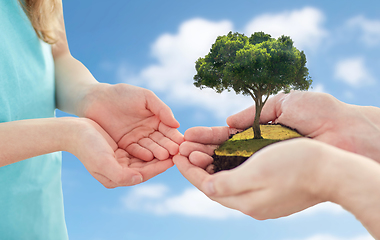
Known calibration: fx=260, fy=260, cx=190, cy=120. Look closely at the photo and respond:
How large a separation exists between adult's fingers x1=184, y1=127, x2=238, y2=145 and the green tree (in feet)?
0.92

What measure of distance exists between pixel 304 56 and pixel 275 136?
750 millimetres

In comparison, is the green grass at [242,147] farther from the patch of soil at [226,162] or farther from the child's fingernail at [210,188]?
the child's fingernail at [210,188]

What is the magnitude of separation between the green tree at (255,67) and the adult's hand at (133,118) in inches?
20.5

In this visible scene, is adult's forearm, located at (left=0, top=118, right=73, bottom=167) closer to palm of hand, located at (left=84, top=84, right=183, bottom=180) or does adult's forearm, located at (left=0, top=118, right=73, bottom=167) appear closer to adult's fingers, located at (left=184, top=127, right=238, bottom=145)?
palm of hand, located at (left=84, top=84, right=183, bottom=180)

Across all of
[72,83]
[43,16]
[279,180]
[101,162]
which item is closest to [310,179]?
[279,180]

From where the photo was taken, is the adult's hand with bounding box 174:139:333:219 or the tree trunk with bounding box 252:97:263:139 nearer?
the adult's hand with bounding box 174:139:333:219

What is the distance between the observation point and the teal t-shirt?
7.11ft

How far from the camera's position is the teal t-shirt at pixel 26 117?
7.11 ft

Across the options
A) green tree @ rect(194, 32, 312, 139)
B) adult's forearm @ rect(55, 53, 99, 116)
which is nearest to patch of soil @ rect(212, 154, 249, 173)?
green tree @ rect(194, 32, 312, 139)

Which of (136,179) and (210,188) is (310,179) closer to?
(210,188)

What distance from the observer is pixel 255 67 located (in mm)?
2164

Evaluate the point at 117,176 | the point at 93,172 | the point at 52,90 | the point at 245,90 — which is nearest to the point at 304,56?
the point at 245,90

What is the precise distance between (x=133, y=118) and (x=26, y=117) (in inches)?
36.8

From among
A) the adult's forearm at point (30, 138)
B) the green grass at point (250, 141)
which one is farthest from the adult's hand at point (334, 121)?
the adult's forearm at point (30, 138)
